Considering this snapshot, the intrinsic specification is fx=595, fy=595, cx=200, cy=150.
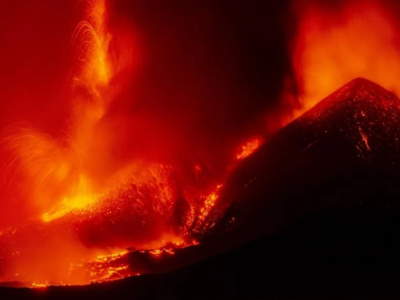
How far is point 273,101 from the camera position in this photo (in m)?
17.8

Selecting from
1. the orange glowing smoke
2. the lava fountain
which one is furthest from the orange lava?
the orange glowing smoke

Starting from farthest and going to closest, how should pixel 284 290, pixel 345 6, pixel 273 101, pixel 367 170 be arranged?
pixel 345 6
pixel 273 101
pixel 367 170
pixel 284 290

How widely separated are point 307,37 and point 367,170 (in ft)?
24.6

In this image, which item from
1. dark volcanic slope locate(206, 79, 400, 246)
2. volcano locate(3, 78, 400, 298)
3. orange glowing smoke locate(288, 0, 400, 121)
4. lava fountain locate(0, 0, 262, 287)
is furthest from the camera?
orange glowing smoke locate(288, 0, 400, 121)

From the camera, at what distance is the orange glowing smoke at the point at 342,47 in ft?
58.1

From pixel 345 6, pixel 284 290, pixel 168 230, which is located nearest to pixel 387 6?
pixel 345 6

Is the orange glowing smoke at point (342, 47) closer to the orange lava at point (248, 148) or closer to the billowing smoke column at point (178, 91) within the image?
the billowing smoke column at point (178, 91)

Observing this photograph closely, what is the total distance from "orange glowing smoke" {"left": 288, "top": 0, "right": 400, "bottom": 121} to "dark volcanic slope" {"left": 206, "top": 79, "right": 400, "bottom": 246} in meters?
2.61

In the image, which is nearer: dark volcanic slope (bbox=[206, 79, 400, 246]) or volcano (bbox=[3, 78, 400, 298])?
volcano (bbox=[3, 78, 400, 298])

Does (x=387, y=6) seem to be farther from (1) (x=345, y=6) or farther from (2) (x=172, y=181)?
(2) (x=172, y=181)

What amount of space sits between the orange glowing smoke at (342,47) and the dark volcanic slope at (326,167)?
8.58 ft

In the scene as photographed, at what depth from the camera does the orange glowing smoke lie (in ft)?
58.1

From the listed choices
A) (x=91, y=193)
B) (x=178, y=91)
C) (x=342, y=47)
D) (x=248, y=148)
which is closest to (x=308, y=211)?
(x=248, y=148)

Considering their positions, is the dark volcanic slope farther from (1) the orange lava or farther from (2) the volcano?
(1) the orange lava
